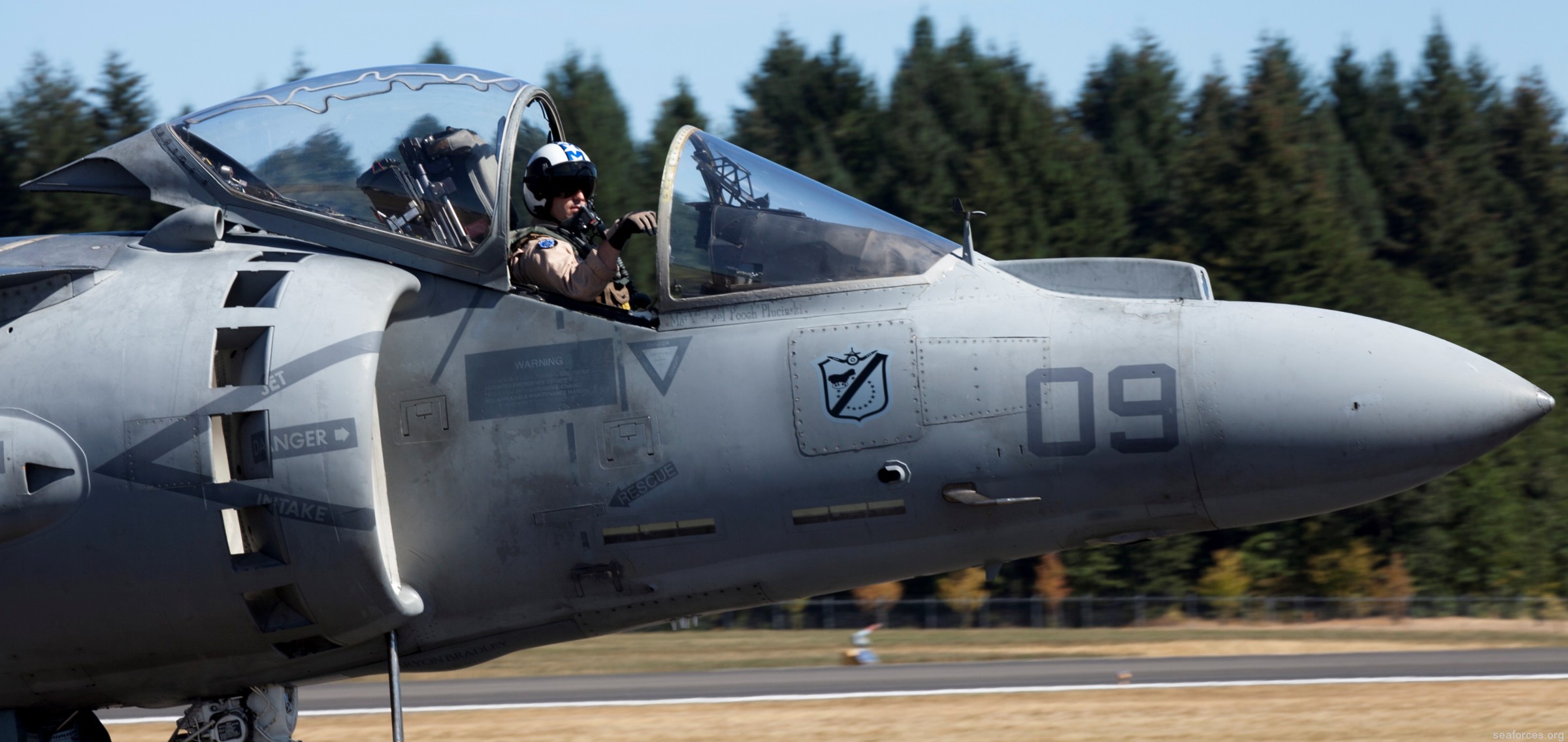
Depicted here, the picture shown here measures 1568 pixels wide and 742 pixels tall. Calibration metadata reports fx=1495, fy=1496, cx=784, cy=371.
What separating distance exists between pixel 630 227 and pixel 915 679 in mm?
12956

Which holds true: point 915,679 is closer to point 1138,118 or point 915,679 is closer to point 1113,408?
point 1113,408

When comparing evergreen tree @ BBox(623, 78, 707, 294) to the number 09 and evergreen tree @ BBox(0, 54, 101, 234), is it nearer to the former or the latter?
evergreen tree @ BBox(0, 54, 101, 234)

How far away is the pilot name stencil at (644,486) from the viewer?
6316 millimetres

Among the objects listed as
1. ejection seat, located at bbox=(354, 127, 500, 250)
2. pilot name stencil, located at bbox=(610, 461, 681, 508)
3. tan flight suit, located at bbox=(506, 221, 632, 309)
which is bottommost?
pilot name stencil, located at bbox=(610, 461, 681, 508)

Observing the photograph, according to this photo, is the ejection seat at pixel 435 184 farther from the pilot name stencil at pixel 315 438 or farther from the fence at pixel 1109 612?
the fence at pixel 1109 612

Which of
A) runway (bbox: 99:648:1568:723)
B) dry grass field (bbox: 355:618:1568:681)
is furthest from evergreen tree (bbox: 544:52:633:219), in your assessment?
runway (bbox: 99:648:1568:723)

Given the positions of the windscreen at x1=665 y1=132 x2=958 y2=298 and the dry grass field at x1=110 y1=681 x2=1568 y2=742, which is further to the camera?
the dry grass field at x1=110 y1=681 x2=1568 y2=742

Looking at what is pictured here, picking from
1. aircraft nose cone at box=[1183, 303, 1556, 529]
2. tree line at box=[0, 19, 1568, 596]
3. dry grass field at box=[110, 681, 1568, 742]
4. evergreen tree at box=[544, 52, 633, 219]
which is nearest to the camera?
aircraft nose cone at box=[1183, 303, 1556, 529]

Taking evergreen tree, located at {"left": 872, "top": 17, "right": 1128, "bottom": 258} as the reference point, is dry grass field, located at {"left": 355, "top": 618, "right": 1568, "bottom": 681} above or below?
below

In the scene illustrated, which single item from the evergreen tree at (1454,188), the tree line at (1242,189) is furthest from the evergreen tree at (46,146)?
the evergreen tree at (1454,188)

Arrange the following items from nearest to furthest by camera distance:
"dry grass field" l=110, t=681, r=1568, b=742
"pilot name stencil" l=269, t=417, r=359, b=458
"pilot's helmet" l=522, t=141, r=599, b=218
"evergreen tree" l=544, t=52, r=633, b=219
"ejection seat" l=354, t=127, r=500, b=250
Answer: "pilot name stencil" l=269, t=417, r=359, b=458 < "ejection seat" l=354, t=127, r=500, b=250 < "pilot's helmet" l=522, t=141, r=599, b=218 < "dry grass field" l=110, t=681, r=1568, b=742 < "evergreen tree" l=544, t=52, r=633, b=219

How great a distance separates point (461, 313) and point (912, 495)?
7.01ft

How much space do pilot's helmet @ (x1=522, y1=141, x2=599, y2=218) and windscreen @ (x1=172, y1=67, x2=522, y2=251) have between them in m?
0.32

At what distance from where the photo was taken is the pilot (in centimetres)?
648
